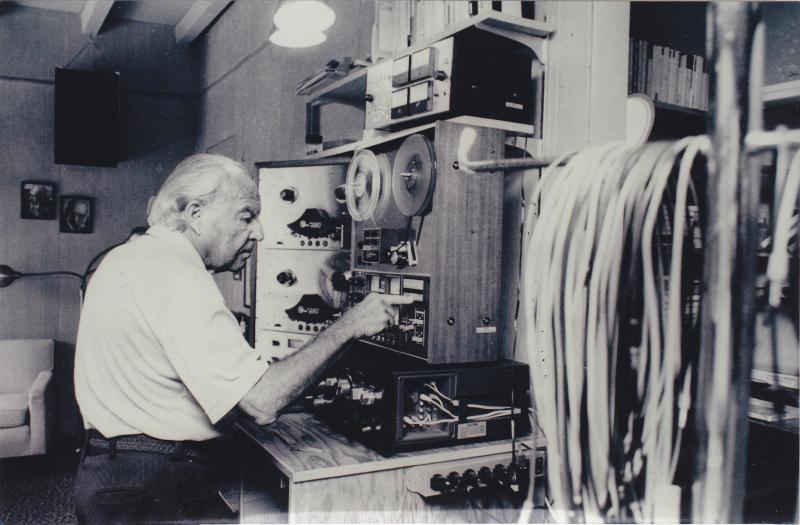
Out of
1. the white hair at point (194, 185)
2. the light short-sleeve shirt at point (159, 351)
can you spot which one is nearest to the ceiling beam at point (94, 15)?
the white hair at point (194, 185)

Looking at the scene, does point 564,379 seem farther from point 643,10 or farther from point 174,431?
point 643,10

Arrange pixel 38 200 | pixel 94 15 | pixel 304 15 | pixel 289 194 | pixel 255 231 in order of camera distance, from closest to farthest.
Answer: pixel 255 231, pixel 304 15, pixel 289 194, pixel 94 15, pixel 38 200

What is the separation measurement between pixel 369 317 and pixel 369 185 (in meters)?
0.49

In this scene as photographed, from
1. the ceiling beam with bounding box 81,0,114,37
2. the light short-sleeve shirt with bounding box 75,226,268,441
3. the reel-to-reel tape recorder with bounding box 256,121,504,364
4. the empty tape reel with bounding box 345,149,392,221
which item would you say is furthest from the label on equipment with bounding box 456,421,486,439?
the ceiling beam with bounding box 81,0,114,37

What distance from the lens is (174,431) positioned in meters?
1.67

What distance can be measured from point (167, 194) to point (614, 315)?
1351 mm

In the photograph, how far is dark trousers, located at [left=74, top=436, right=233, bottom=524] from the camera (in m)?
1.67

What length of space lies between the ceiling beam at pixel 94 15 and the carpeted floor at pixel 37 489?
3.11 meters

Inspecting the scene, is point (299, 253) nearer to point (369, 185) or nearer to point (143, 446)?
point (369, 185)

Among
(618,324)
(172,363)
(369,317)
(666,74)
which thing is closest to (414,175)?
(369,317)

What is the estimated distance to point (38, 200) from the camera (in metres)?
4.91

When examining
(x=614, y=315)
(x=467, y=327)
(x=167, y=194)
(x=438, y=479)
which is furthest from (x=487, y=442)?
(x=167, y=194)

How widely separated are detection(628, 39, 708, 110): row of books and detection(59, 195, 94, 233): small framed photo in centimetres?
423

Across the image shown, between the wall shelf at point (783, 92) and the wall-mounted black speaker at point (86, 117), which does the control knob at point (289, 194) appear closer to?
the wall shelf at point (783, 92)
